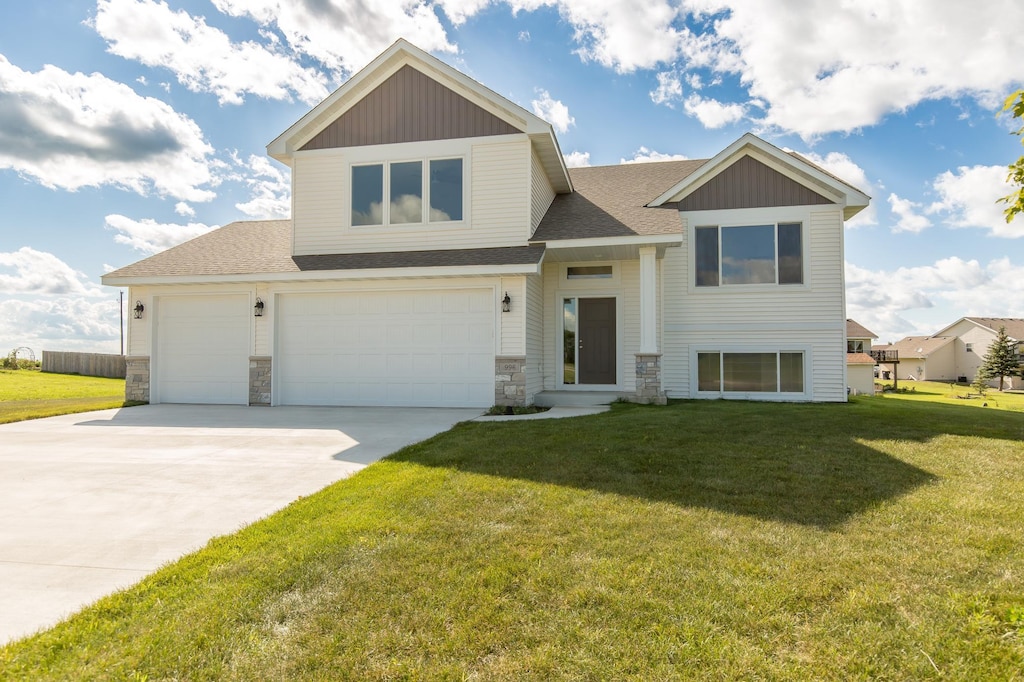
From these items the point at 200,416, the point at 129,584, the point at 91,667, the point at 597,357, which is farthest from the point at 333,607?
the point at 597,357

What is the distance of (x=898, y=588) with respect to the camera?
9.64ft

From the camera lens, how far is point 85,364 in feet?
79.4

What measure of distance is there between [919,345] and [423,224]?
210 ft

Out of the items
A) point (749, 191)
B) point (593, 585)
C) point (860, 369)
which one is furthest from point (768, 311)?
point (860, 369)

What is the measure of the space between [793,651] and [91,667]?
9.90ft

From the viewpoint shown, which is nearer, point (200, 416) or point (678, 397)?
point (200, 416)

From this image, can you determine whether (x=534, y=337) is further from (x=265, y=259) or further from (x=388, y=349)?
(x=265, y=259)

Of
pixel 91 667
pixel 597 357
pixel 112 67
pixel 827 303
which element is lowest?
pixel 91 667

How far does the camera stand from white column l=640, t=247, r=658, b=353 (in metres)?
11.1

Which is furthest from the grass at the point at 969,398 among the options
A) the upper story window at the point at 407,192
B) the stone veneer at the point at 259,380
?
the stone veneer at the point at 259,380

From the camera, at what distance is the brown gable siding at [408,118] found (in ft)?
38.1

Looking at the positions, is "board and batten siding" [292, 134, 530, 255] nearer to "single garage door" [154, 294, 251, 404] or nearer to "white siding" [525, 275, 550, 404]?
"white siding" [525, 275, 550, 404]

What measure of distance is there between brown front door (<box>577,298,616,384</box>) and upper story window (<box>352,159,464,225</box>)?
12.2 feet

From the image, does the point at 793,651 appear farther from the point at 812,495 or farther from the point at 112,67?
the point at 112,67
